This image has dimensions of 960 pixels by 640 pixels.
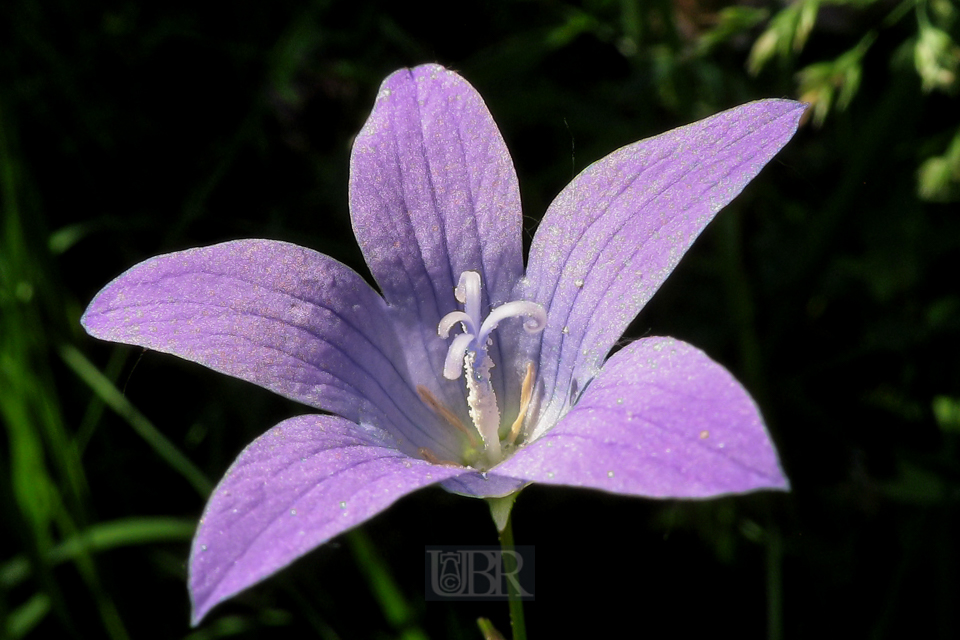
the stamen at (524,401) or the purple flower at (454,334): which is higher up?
the purple flower at (454,334)

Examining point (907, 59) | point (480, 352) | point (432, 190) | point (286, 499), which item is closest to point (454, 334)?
point (480, 352)

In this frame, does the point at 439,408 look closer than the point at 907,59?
Yes

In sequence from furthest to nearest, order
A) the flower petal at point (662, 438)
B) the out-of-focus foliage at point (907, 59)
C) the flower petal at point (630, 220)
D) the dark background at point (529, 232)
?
1. the dark background at point (529, 232)
2. the out-of-focus foliage at point (907, 59)
3. the flower petal at point (630, 220)
4. the flower petal at point (662, 438)

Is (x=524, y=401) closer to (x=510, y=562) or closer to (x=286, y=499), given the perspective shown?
(x=510, y=562)

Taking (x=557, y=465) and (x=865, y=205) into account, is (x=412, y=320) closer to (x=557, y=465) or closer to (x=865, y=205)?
(x=557, y=465)

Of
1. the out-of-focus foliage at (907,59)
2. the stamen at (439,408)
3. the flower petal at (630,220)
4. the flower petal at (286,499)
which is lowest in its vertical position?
the stamen at (439,408)

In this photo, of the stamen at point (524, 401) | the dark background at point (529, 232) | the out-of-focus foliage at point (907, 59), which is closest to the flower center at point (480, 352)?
the stamen at point (524, 401)

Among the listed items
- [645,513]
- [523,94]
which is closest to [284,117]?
[523,94]

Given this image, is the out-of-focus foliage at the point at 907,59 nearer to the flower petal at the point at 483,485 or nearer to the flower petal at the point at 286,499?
the flower petal at the point at 483,485
